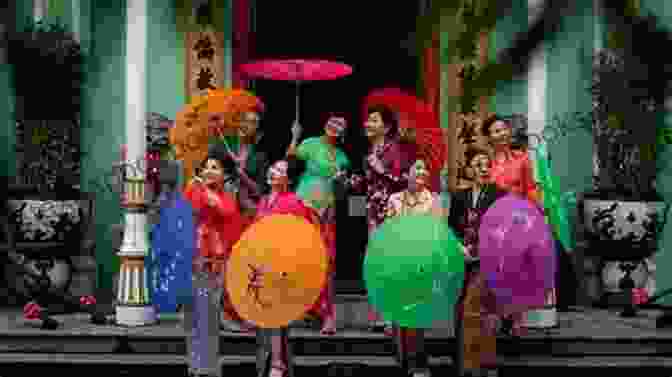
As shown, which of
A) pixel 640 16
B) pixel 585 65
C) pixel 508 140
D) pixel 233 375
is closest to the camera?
pixel 640 16

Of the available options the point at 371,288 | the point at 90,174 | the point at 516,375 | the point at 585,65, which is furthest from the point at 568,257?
the point at 585,65

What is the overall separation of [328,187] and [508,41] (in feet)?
18.1

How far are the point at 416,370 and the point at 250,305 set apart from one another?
119cm

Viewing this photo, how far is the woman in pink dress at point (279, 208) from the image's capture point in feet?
16.7

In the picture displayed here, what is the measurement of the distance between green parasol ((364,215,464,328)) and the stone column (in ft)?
8.24

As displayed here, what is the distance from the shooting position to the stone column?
6.69m

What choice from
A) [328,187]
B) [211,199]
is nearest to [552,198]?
[328,187]

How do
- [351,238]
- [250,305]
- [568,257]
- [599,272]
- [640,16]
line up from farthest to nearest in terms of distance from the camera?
1. [351,238]
2. [599,272]
3. [568,257]
4. [250,305]
5. [640,16]

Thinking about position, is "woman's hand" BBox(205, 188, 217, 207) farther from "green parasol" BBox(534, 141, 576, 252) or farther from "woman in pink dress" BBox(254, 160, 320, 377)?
"green parasol" BBox(534, 141, 576, 252)

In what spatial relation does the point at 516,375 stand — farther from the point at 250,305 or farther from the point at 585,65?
the point at 585,65

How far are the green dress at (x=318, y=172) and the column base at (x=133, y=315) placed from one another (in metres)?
1.42

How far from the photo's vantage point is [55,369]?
584 centimetres

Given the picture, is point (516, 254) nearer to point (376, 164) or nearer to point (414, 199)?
point (414, 199)

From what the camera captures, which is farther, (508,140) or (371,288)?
(508,140)
